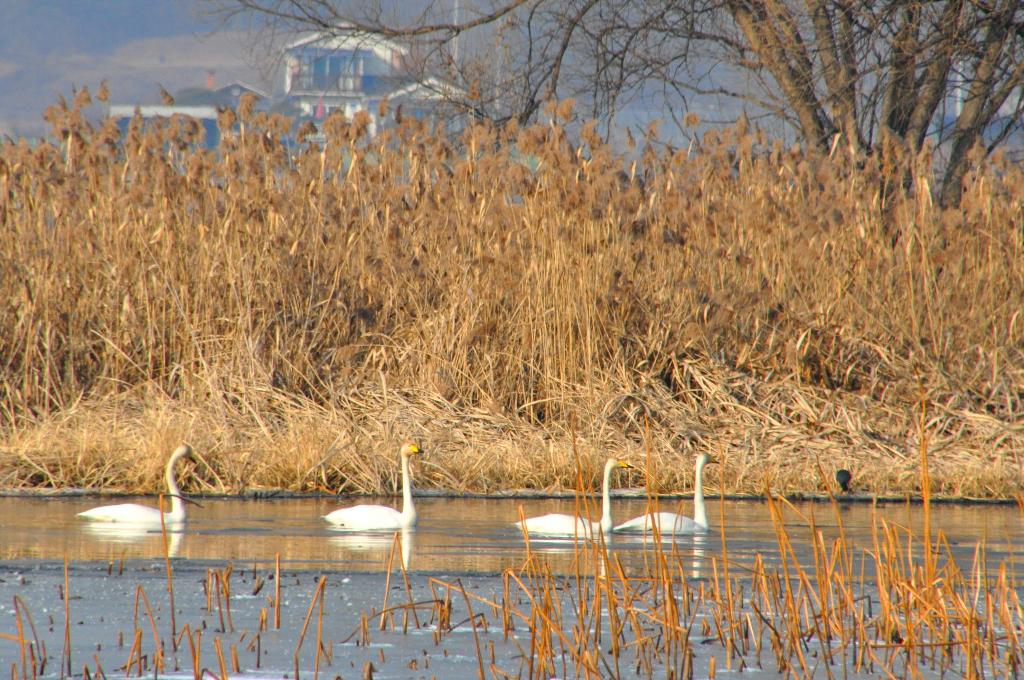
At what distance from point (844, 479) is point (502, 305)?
2.84 metres

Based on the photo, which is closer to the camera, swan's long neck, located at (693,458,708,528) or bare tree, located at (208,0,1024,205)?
swan's long neck, located at (693,458,708,528)

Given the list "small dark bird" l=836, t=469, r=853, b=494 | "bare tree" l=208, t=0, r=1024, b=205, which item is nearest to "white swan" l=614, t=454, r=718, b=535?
"small dark bird" l=836, t=469, r=853, b=494

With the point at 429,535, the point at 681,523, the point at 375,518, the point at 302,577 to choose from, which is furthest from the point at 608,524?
the point at 302,577

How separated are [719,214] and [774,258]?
1.77 ft

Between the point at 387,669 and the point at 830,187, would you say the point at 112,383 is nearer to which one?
the point at 830,187

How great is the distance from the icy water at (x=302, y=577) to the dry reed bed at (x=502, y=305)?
3.57 feet

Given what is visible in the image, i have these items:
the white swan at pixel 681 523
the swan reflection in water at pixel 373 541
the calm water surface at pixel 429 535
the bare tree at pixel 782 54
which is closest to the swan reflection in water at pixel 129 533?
the calm water surface at pixel 429 535

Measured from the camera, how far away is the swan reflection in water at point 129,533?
7918 mm

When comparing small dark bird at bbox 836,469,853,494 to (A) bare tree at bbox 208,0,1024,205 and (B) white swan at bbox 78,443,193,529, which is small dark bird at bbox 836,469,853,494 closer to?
Result: (B) white swan at bbox 78,443,193,529

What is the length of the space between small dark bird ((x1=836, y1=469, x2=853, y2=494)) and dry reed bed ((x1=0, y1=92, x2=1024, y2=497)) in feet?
0.48

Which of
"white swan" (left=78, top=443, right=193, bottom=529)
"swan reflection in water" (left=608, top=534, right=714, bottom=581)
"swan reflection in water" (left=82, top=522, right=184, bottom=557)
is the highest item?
"white swan" (left=78, top=443, right=193, bottom=529)

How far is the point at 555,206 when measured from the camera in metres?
11.9

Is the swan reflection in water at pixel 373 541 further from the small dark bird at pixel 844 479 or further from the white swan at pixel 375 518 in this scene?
the small dark bird at pixel 844 479

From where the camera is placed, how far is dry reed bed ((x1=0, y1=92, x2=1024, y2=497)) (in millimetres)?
11000
